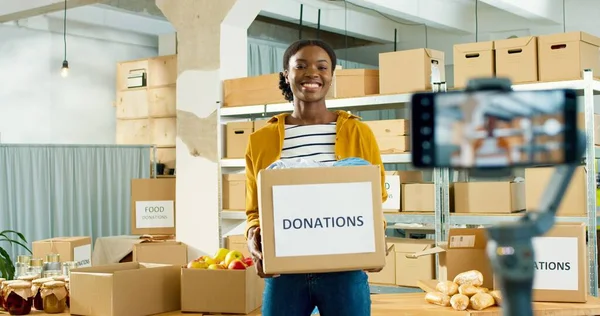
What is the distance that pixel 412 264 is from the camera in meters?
4.00

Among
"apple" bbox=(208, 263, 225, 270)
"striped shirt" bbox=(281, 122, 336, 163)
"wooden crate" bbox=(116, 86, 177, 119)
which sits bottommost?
"apple" bbox=(208, 263, 225, 270)

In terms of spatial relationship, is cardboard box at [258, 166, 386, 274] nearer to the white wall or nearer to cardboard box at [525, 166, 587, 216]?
cardboard box at [525, 166, 587, 216]

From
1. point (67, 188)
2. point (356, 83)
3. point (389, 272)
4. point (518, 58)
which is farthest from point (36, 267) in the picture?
point (67, 188)

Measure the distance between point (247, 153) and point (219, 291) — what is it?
2.15ft

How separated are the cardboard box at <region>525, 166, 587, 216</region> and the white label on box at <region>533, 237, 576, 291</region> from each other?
28.9 inches

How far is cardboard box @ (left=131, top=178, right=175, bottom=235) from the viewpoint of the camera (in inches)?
197

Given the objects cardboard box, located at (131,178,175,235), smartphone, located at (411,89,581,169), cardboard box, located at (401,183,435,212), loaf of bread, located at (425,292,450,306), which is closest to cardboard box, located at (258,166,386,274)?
loaf of bread, located at (425,292,450,306)

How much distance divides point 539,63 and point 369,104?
37.8 inches

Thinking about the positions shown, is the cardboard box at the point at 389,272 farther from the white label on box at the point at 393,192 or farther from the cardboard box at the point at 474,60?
the cardboard box at the point at 474,60

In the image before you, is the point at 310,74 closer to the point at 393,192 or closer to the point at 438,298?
the point at 438,298

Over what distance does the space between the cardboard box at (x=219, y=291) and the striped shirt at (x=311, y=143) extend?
64 centimetres

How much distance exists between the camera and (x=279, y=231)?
5.84 ft

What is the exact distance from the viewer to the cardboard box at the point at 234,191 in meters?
4.68

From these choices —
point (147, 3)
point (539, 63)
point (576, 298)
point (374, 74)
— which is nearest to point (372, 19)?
point (147, 3)
